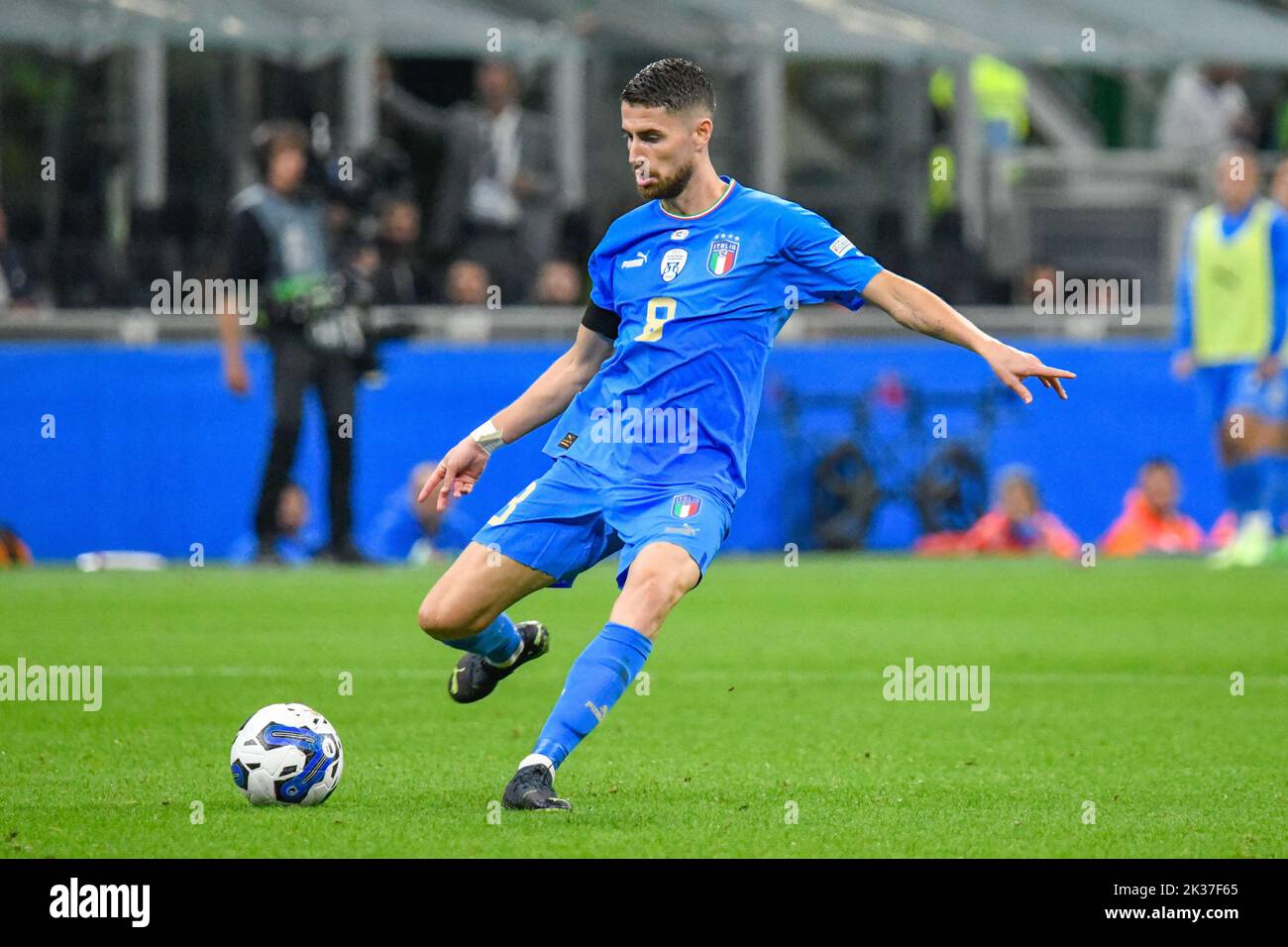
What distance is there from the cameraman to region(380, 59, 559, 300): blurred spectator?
320 cm

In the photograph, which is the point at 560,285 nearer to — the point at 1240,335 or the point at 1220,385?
the point at 1220,385

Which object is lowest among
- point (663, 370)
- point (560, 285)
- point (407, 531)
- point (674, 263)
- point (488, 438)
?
point (488, 438)

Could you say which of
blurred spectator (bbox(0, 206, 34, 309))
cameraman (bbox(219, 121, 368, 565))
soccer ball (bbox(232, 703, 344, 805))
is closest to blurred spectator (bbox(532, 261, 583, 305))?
cameraman (bbox(219, 121, 368, 565))

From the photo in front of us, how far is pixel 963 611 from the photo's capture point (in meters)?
13.0

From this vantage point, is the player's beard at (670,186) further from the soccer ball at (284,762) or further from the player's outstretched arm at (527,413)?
the soccer ball at (284,762)

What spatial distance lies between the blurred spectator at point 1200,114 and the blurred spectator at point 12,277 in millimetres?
10888

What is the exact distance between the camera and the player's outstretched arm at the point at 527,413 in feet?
23.1

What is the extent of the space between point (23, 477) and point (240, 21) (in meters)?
5.04

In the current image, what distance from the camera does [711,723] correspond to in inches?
344

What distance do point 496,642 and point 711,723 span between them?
5.22 ft

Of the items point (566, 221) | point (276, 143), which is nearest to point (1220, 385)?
point (566, 221)

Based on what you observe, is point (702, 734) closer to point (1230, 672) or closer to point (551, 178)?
point (1230, 672)

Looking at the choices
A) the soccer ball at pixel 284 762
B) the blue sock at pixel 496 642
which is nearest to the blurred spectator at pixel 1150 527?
the blue sock at pixel 496 642
